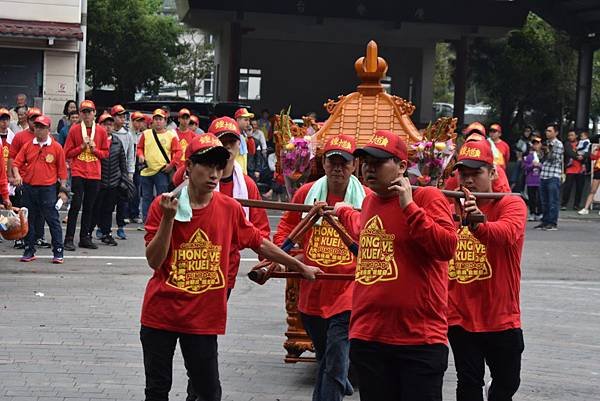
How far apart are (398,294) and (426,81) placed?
35.6 meters

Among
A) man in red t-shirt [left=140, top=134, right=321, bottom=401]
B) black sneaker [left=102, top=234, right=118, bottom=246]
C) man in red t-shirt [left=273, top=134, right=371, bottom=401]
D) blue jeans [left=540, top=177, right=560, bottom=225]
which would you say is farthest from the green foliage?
man in red t-shirt [left=140, top=134, right=321, bottom=401]

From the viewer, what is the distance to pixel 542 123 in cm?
3703

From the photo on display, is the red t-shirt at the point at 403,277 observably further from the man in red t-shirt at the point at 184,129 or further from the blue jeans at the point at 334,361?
the man in red t-shirt at the point at 184,129

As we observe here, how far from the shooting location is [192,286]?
598cm

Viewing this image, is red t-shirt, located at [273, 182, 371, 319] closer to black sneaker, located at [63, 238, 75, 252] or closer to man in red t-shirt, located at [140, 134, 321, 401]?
man in red t-shirt, located at [140, 134, 321, 401]

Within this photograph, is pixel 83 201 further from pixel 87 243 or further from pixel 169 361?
pixel 169 361

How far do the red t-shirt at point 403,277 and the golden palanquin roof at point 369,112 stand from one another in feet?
10.7

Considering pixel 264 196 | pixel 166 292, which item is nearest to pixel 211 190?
pixel 166 292

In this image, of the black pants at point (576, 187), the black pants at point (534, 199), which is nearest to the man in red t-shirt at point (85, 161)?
the black pants at point (534, 199)

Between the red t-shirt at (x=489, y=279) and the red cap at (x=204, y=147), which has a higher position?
the red cap at (x=204, y=147)

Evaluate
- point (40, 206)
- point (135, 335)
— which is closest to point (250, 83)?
point (40, 206)

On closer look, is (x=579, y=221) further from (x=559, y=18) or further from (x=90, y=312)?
(x=90, y=312)

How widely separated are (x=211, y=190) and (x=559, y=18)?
26382 millimetres

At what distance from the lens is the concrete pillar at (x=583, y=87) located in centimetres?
2961
